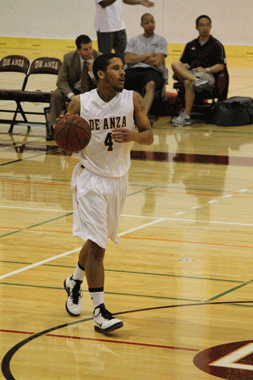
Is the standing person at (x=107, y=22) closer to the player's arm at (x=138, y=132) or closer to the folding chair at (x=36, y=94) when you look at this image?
the folding chair at (x=36, y=94)

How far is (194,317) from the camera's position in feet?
14.3

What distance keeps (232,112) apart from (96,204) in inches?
311

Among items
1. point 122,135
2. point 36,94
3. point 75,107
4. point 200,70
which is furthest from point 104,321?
point 200,70

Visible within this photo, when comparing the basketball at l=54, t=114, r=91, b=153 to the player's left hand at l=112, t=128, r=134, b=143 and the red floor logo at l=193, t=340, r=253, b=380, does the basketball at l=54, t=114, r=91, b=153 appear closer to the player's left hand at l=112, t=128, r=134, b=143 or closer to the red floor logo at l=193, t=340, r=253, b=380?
the player's left hand at l=112, t=128, r=134, b=143

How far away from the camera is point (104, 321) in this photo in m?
4.11

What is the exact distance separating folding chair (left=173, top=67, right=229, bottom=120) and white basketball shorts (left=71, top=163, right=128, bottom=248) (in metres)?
7.47

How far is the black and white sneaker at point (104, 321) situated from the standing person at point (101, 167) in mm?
16

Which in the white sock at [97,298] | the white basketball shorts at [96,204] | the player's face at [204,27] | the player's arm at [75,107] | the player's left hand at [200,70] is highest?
the player's arm at [75,107]

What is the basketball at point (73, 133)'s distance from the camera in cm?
417

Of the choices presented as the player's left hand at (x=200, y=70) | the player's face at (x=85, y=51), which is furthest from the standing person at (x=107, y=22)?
the player's face at (x=85, y=51)

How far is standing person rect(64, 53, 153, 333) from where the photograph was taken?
423 centimetres

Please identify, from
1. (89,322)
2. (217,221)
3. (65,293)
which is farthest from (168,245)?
(89,322)

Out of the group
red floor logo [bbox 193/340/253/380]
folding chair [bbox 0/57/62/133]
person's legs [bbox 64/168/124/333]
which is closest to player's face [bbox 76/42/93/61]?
folding chair [bbox 0/57/62/133]

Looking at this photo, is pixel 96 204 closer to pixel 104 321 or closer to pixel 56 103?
pixel 104 321
